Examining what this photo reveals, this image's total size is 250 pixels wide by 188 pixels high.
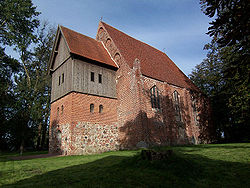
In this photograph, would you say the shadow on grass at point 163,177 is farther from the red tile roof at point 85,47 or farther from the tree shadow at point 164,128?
the red tile roof at point 85,47

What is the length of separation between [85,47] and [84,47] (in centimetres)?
12

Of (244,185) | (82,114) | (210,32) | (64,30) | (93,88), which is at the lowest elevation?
(244,185)

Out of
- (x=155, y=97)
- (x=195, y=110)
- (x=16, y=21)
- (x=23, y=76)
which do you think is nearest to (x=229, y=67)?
(x=155, y=97)

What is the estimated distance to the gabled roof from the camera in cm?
1516

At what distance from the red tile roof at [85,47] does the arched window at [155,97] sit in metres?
4.34

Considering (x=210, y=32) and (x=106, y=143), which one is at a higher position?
(x=210, y=32)

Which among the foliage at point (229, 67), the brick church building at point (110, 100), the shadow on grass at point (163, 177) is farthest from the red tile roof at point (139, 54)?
the shadow on grass at point (163, 177)

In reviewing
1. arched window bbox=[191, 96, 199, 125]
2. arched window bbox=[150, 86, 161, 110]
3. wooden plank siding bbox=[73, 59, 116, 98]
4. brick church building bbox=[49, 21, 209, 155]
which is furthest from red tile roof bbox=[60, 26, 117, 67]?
arched window bbox=[191, 96, 199, 125]

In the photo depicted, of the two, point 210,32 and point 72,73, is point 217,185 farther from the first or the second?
point 72,73

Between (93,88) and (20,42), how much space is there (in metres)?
10.0

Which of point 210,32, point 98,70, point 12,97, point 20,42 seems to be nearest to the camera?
point 210,32

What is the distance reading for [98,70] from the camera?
16.1 meters

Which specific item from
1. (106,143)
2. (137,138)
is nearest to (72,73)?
(106,143)

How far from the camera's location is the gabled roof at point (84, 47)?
15.2 meters
